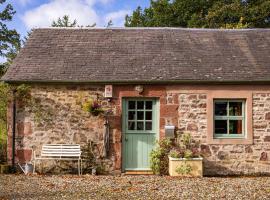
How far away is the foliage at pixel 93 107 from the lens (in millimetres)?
12766

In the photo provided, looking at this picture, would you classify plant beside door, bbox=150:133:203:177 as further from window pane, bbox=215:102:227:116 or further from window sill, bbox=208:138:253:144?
window pane, bbox=215:102:227:116

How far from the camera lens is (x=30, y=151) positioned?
13094 millimetres

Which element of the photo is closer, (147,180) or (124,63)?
(147,180)

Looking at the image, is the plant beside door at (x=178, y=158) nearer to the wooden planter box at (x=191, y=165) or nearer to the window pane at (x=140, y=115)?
the wooden planter box at (x=191, y=165)

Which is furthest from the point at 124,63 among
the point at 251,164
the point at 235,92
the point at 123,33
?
the point at 251,164

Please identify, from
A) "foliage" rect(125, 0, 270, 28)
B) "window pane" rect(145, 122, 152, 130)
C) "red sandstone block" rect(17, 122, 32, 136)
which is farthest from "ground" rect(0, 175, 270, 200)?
"foliage" rect(125, 0, 270, 28)

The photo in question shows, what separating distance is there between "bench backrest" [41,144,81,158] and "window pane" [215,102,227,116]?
4149mm

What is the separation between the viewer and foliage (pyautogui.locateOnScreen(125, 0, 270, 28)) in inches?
1154

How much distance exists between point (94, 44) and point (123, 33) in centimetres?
122

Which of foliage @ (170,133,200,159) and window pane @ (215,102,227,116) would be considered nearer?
foliage @ (170,133,200,159)

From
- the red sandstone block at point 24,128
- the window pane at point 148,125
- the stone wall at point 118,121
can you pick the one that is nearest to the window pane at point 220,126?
the stone wall at point 118,121

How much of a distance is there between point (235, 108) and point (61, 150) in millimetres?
5193

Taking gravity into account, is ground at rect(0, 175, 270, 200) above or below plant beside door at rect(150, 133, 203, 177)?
below

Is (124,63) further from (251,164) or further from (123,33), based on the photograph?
(251,164)
